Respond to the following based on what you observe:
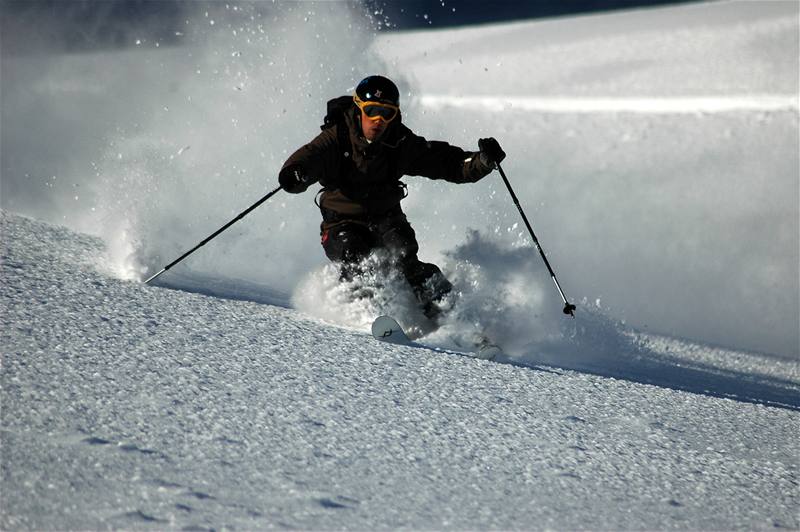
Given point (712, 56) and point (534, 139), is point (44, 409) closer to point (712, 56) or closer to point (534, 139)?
point (534, 139)

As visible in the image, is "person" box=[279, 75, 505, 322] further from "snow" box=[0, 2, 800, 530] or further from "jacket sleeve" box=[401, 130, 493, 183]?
"snow" box=[0, 2, 800, 530]

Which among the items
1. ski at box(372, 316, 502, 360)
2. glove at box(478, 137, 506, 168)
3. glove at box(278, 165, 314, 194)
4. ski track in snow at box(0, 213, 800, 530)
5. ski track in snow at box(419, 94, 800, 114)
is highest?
ski track in snow at box(419, 94, 800, 114)

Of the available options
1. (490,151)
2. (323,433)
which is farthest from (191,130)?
(323,433)

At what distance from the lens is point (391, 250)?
4.73 metres

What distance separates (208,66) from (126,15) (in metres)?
3.14

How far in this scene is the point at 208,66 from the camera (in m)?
9.38

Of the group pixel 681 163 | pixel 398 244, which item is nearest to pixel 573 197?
pixel 681 163

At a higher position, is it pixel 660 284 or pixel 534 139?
pixel 534 139

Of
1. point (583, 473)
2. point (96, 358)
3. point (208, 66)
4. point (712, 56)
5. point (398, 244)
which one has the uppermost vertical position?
point (712, 56)

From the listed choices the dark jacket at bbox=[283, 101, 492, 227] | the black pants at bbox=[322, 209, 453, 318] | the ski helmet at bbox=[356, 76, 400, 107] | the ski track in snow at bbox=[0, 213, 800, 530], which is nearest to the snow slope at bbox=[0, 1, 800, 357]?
the black pants at bbox=[322, 209, 453, 318]

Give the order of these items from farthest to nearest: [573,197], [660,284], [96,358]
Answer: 1. [573,197]
2. [660,284]
3. [96,358]

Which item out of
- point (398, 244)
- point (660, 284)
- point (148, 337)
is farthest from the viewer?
point (660, 284)

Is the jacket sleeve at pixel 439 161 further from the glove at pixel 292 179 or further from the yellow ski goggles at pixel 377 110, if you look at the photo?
the glove at pixel 292 179

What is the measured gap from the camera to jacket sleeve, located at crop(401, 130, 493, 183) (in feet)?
16.0
